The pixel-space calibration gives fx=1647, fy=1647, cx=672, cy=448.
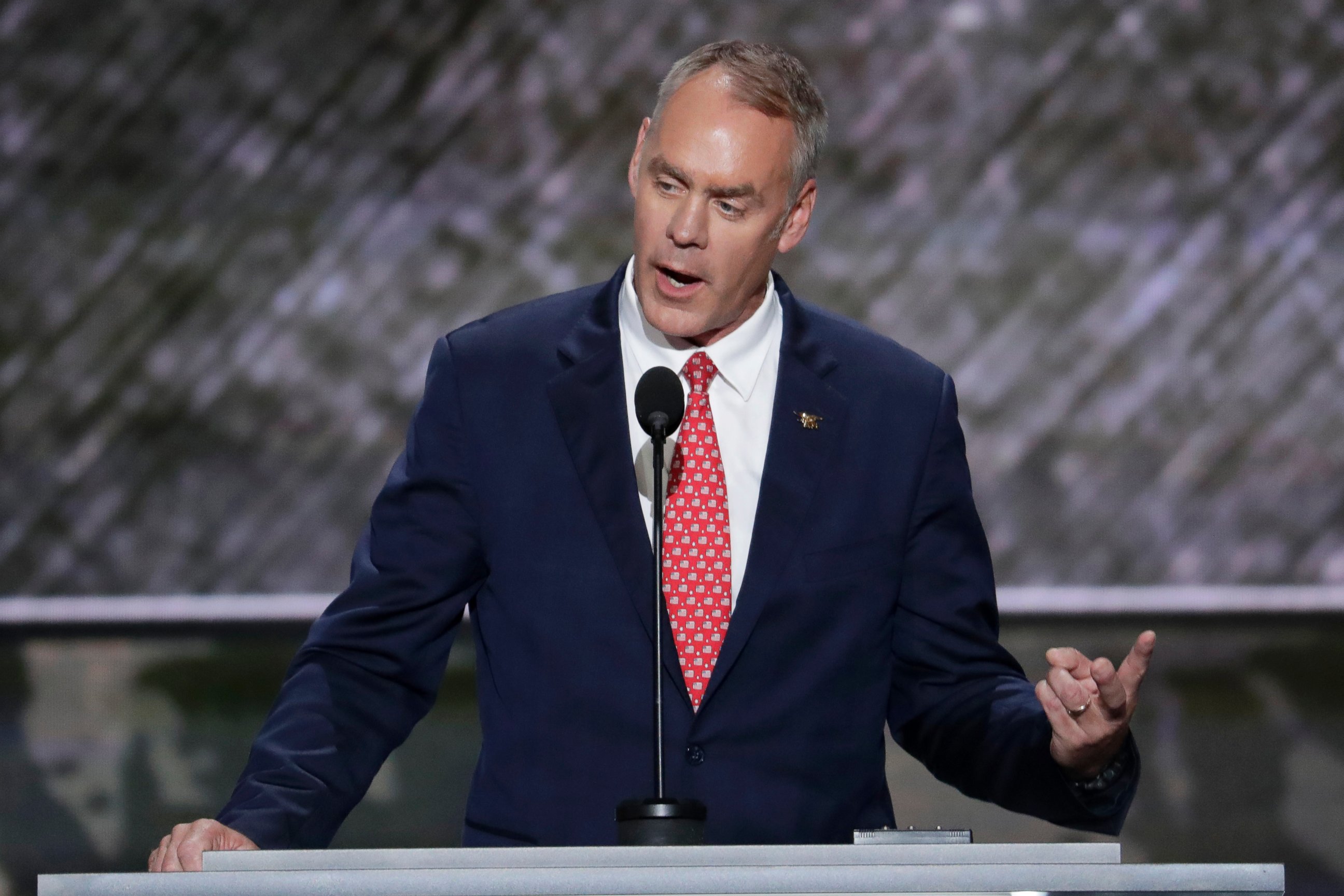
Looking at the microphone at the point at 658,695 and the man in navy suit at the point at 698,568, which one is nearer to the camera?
the microphone at the point at 658,695

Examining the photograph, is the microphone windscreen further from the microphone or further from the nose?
the nose

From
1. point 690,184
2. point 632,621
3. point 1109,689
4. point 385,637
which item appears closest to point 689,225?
point 690,184

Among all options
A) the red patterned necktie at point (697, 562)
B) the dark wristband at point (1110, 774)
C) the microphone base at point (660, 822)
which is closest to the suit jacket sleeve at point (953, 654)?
the dark wristband at point (1110, 774)

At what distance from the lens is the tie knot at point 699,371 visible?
1.83 metres

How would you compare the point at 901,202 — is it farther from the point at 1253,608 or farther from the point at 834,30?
the point at 1253,608

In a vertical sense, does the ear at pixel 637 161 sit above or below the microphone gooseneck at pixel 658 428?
above

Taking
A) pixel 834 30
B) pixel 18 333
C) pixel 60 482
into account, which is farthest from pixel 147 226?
pixel 834 30

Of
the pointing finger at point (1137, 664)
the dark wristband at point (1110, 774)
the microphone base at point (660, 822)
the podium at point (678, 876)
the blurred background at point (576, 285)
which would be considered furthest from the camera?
the blurred background at point (576, 285)

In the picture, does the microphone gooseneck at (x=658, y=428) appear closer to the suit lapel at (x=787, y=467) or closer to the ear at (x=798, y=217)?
the suit lapel at (x=787, y=467)

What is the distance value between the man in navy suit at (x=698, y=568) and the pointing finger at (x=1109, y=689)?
0.62 feet

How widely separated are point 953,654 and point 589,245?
1882 millimetres

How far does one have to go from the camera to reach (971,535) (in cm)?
189

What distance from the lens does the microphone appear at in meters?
1.23

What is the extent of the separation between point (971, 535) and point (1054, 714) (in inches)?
16.7
